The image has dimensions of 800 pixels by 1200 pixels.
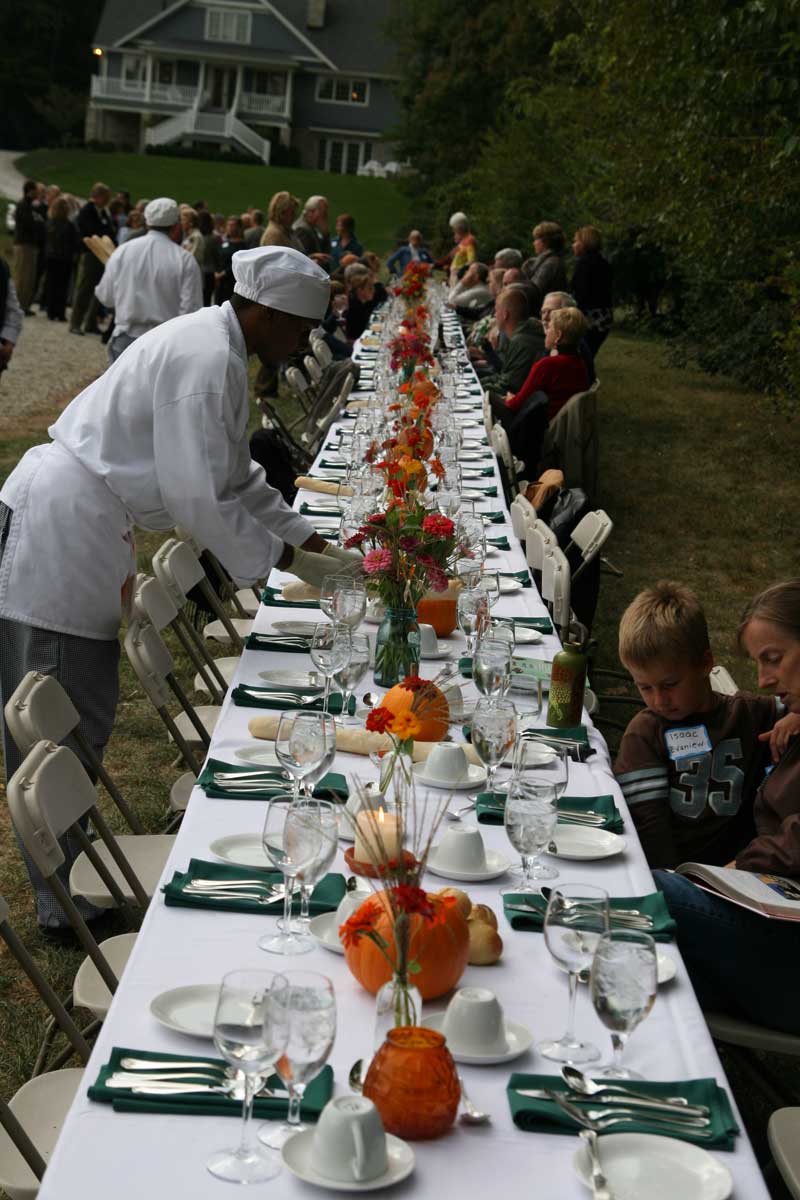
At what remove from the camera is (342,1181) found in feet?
5.73

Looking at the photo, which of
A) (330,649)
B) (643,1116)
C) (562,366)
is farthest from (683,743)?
(562,366)

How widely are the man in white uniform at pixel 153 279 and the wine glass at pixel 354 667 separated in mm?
6991

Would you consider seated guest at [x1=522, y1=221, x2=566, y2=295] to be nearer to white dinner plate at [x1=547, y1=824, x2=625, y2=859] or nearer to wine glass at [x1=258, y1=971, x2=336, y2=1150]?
white dinner plate at [x1=547, y1=824, x2=625, y2=859]

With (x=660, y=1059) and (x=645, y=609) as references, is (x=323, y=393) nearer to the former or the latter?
(x=645, y=609)

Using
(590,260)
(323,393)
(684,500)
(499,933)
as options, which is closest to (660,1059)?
(499,933)

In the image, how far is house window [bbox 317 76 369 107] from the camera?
64438 mm

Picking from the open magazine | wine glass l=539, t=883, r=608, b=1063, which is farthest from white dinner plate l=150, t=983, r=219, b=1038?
the open magazine

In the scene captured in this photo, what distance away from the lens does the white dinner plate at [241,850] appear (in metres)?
2.72

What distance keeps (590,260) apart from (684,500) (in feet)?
14.6

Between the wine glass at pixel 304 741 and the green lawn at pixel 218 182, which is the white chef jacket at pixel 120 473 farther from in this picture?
the green lawn at pixel 218 182

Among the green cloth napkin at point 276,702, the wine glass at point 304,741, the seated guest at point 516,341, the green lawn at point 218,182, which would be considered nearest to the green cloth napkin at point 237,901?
the wine glass at point 304,741

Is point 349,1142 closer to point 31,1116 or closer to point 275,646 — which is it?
point 31,1116

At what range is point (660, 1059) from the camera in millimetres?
2141

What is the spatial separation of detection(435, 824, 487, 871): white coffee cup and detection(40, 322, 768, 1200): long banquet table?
42 millimetres
